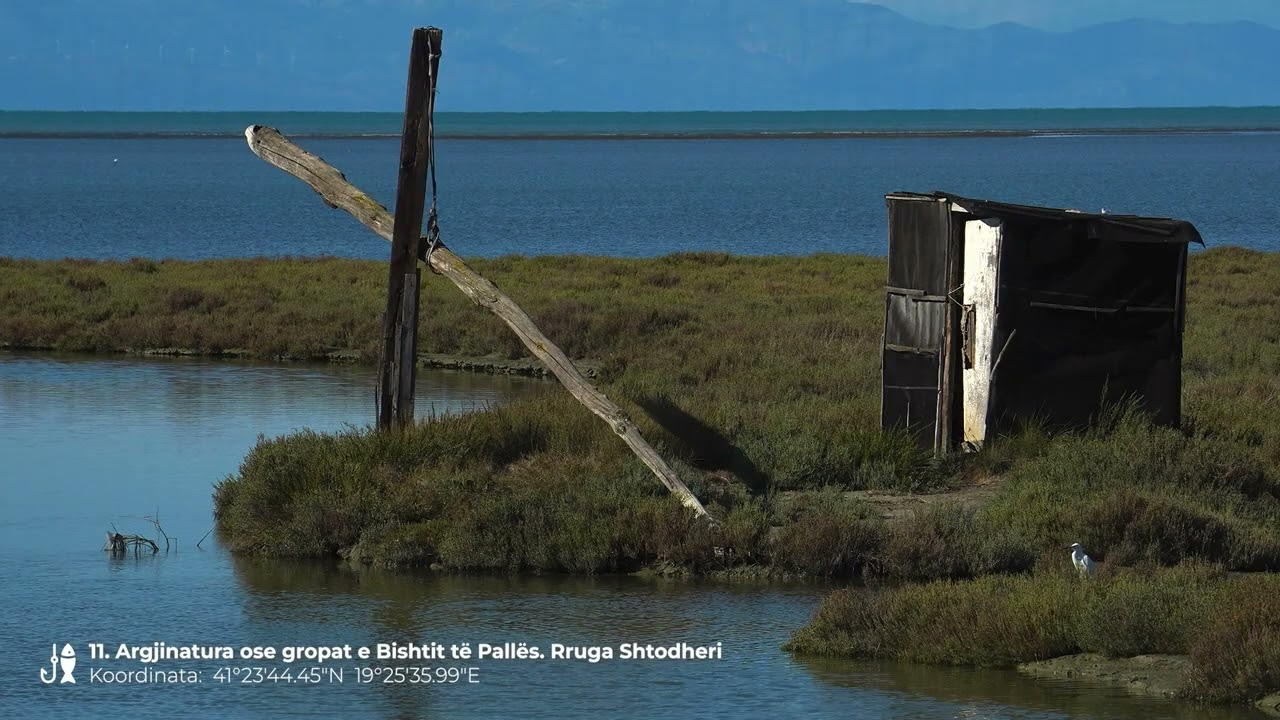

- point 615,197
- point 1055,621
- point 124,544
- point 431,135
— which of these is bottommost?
point 124,544

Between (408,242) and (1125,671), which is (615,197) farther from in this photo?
(1125,671)

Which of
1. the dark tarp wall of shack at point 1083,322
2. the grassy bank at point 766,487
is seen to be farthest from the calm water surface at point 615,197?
the dark tarp wall of shack at point 1083,322

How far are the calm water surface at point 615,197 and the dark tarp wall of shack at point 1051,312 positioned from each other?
4336 cm

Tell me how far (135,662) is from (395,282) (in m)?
5.60

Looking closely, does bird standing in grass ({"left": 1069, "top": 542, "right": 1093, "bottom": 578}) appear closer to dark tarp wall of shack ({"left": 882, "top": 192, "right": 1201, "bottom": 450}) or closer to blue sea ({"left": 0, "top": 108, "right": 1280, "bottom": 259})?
dark tarp wall of shack ({"left": 882, "top": 192, "right": 1201, "bottom": 450})

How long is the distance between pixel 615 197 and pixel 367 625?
304 feet

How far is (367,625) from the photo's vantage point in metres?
11.9

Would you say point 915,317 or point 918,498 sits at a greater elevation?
point 915,317

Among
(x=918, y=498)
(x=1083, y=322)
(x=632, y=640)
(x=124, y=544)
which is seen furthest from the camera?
(x=1083, y=322)

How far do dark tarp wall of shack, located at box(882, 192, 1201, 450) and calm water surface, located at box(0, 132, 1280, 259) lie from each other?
43358 millimetres

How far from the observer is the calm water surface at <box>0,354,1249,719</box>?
10.0m

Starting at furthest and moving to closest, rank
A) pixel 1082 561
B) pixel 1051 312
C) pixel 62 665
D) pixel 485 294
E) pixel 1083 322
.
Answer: pixel 1083 322 < pixel 1051 312 < pixel 485 294 < pixel 1082 561 < pixel 62 665

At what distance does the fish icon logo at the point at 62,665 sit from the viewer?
1052 centimetres

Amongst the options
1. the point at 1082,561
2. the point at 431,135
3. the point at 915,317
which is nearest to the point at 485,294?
the point at 431,135
